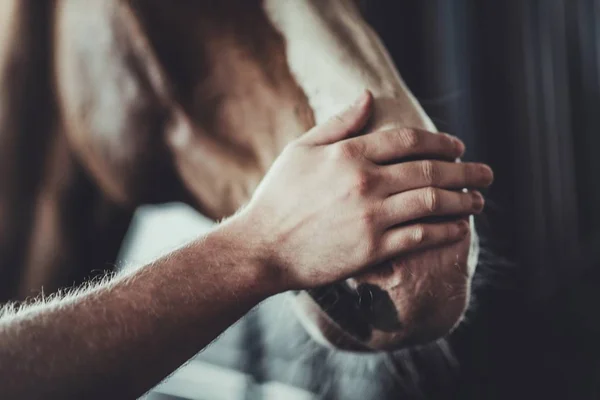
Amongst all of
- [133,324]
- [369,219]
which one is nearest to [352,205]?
[369,219]

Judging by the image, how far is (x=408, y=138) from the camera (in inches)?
14.5

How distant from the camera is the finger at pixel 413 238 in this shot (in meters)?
0.36

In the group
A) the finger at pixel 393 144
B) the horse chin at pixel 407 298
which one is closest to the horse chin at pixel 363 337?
the horse chin at pixel 407 298

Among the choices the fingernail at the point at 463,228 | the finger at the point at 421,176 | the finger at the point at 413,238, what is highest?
the finger at the point at 421,176

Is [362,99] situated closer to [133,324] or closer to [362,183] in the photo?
[362,183]

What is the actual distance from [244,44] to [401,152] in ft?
0.61

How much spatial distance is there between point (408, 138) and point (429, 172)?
3 centimetres

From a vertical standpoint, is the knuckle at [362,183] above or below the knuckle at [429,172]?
above

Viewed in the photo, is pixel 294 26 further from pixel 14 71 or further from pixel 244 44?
pixel 14 71

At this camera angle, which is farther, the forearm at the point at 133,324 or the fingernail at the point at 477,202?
the fingernail at the point at 477,202

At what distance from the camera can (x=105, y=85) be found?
1.63ft

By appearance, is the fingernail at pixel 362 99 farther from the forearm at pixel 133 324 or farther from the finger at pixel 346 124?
the forearm at pixel 133 324

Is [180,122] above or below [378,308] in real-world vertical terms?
above

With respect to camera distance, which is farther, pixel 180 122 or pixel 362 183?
pixel 180 122
